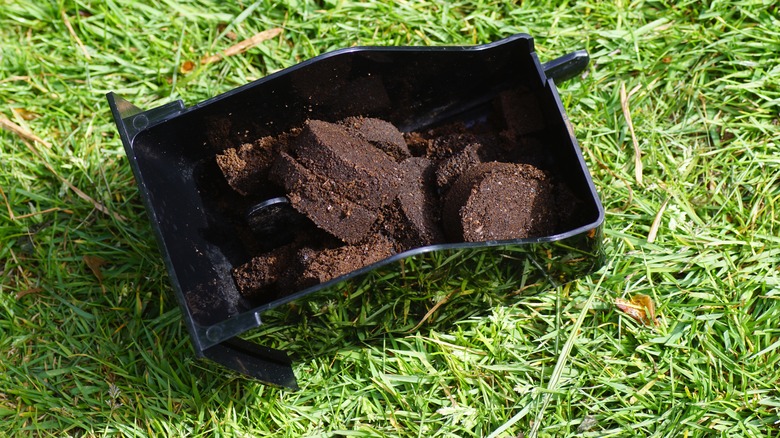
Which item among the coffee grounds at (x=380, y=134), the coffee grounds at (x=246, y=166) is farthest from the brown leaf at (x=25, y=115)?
the coffee grounds at (x=380, y=134)

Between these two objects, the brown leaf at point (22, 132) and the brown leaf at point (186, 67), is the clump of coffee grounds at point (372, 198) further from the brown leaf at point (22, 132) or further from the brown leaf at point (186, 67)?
the brown leaf at point (22, 132)

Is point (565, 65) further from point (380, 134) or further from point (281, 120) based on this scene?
point (281, 120)

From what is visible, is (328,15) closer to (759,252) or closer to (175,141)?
(175,141)

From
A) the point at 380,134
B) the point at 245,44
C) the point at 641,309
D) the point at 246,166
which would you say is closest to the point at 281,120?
the point at 246,166

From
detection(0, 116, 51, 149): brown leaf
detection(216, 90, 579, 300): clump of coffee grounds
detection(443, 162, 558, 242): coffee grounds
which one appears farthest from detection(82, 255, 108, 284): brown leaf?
detection(443, 162, 558, 242): coffee grounds

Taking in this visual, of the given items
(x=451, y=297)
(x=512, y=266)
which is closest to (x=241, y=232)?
(x=451, y=297)

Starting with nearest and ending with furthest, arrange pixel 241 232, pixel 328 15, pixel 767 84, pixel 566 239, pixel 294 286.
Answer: pixel 566 239, pixel 294 286, pixel 241 232, pixel 767 84, pixel 328 15
